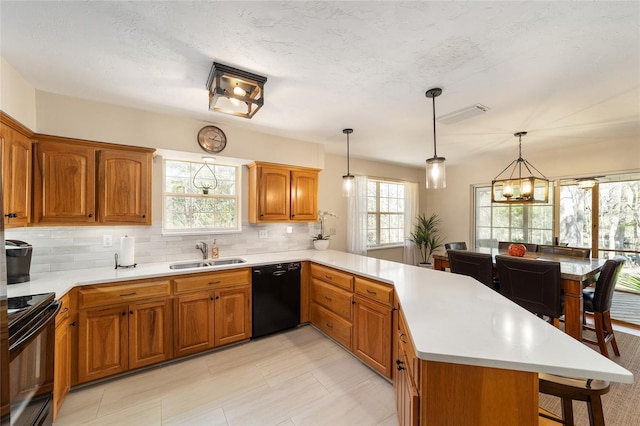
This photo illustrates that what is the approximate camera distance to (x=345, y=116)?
9.29ft

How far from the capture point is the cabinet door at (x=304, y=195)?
11.7 ft

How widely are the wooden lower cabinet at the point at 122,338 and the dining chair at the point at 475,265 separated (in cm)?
311

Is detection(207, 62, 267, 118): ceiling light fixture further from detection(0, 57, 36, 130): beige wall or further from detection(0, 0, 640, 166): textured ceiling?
detection(0, 57, 36, 130): beige wall

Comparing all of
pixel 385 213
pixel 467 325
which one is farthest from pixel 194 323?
pixel 385 213

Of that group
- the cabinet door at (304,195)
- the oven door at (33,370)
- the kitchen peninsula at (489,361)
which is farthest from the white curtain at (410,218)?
the oven door at (33,370)

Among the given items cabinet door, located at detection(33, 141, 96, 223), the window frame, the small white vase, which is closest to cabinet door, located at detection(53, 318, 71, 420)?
cabinet door, located at detection(33, 141, 96, 223)

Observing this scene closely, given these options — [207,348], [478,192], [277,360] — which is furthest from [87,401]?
[478,192]

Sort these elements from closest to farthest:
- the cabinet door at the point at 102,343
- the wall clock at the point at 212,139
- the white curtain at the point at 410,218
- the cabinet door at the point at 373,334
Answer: the cabinet door at the point at 102,343
the cabinet door at the point at 373,334
the wall clock at the point at 212,139
the white curtain at the point at 410,218

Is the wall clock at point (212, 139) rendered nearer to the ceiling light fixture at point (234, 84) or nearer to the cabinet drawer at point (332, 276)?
the ceiling light fixture at point (234, 84)

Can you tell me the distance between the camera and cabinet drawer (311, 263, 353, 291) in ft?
8.60

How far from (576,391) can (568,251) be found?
3424mm

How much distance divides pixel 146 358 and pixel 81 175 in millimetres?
1752

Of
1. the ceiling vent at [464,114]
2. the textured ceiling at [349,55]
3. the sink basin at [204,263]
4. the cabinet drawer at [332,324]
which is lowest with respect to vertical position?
the cabinet drawer at [332,324]

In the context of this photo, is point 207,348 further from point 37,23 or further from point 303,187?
point 37,23
